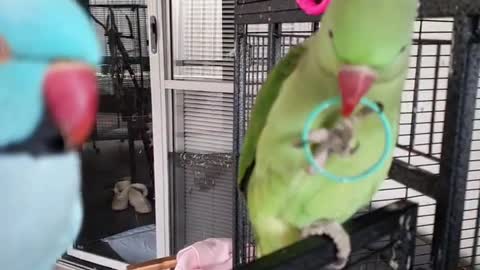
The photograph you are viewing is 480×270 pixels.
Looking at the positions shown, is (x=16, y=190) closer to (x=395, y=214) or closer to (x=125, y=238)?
(x=395, y=214)

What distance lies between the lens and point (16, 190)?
0.35 metres

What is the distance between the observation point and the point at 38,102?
337 mm

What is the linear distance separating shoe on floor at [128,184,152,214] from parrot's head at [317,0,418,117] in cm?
211

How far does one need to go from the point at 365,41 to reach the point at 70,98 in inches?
9.6

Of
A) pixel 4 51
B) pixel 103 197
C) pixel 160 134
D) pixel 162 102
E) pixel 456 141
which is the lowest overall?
pixel 103 197

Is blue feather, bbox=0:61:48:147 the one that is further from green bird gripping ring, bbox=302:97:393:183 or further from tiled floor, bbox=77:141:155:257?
tiled floor, bbox=77:141:155:257

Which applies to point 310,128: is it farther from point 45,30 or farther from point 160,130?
point 160,130

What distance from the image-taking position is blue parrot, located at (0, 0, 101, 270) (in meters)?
0.33

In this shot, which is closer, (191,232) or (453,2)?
(453,2)

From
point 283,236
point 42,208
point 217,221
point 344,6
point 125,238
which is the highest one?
point 344,6

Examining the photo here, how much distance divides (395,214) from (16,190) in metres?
0.44

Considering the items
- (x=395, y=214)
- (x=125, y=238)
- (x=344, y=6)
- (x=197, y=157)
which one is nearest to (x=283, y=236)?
(x=395, y=214)

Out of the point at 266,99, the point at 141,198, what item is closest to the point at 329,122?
the point at 266,99

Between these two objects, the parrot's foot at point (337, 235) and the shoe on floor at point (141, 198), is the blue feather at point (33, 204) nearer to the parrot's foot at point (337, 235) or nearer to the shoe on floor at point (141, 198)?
the parrot's foot at point (337, 235)
